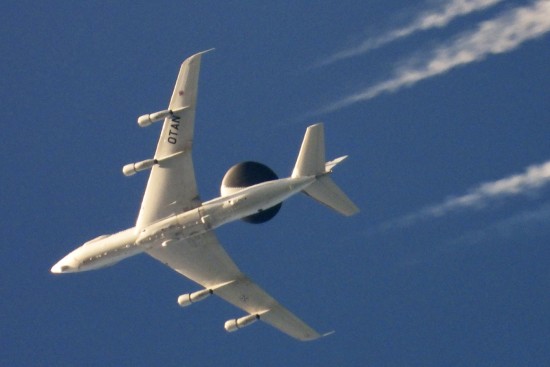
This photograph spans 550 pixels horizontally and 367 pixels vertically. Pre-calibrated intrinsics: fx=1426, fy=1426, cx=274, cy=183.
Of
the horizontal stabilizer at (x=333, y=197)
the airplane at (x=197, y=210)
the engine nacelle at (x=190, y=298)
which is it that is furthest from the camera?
the engine nacelle at (x=190, y=298)

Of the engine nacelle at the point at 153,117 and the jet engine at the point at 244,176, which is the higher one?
the engine nacelle at the point at 153,117

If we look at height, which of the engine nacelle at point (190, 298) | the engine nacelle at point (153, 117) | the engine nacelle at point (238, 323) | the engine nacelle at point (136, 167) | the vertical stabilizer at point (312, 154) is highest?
the engine nacelle at point (153, 117)

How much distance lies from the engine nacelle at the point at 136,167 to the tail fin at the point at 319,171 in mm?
10731

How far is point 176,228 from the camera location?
345 ft

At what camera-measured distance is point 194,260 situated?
358 ft

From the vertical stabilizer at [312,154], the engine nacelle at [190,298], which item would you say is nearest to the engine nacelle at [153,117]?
the vertical stabilizer at [312,154]

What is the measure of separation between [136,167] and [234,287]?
13.1m

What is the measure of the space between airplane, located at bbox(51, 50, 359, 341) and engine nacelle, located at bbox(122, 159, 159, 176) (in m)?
0.07

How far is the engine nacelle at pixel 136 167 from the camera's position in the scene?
4080 inches

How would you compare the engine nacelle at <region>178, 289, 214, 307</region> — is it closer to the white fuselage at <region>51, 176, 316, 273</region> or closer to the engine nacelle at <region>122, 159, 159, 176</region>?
the white fuselage at <region>51, 176, 316, 273</region>

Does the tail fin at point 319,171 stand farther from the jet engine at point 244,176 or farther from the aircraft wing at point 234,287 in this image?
the aircraft wing at point 234,287

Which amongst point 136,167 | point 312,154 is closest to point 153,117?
point 136,167

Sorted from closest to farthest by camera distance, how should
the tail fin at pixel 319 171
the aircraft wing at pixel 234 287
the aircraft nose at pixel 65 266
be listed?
the tail fin at pixel 319 171, the aircraft nose at pixel 65 266, the aircraft wing at pixel 234 287

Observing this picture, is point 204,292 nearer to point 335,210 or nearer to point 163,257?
point 163,257
